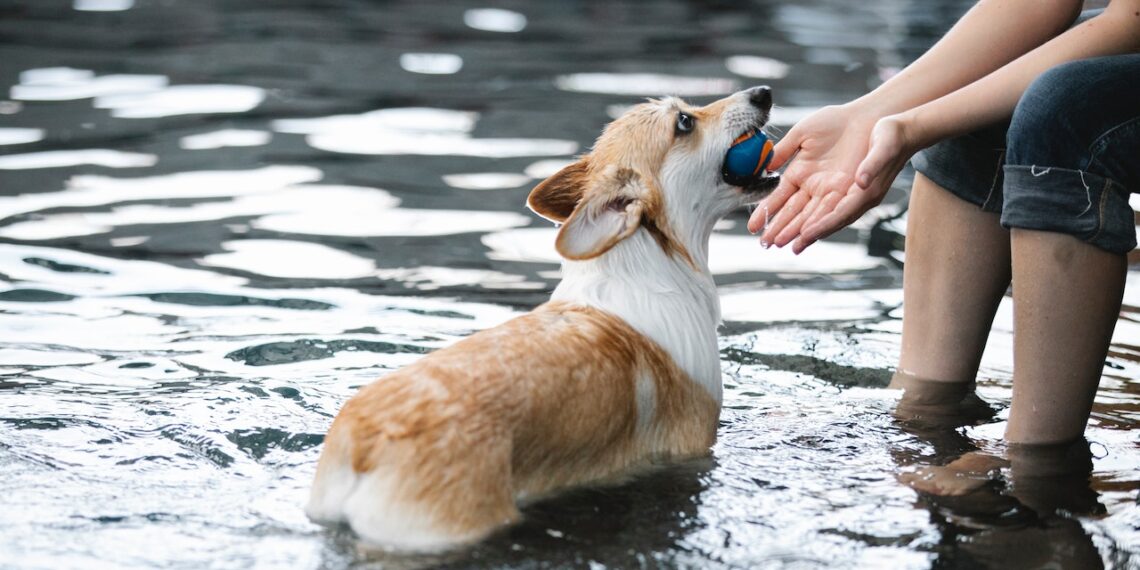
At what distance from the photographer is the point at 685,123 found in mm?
3338

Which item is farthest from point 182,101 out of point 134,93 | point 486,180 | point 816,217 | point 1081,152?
point 1081,152

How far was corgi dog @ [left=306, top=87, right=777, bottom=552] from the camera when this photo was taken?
242 centimetres

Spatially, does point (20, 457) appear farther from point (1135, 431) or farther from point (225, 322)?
point (1135, 431)

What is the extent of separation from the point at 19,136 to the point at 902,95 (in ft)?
15.9

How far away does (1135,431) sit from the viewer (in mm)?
3266

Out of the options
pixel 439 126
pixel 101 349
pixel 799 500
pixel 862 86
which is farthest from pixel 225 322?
pixel 862 86

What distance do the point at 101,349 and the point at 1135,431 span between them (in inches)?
112

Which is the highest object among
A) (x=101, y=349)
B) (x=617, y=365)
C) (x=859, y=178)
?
(x=859, y=178)

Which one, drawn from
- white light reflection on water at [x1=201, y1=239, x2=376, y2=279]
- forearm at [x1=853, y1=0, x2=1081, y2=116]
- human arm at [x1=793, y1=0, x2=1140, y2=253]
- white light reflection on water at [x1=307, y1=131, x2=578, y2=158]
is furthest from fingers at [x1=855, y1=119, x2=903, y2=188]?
white light reflection on water at [x1=307, y1=131, x2=578, y2=158]

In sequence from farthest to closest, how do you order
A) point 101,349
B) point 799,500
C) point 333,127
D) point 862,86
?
point 862,86 < point 333,127 < point 101,349 < point 799,500

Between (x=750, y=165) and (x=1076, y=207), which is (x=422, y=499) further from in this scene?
(x=1076, y=207)

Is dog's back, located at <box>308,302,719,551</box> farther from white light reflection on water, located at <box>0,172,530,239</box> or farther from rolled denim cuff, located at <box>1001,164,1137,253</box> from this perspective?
white light reflection on water, located at <box>0,172,530,239</box>

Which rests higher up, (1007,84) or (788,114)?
(1007,84)

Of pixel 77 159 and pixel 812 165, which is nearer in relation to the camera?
pixel 812 165
